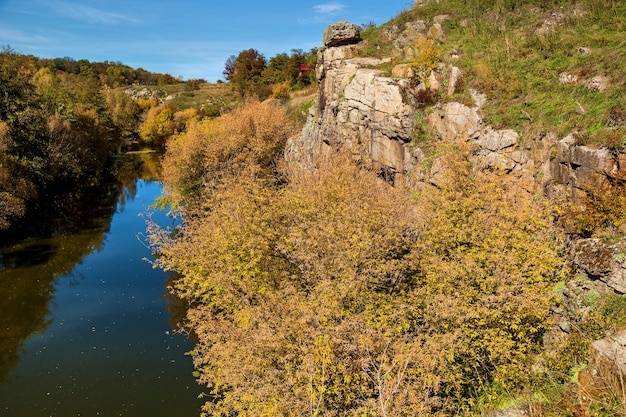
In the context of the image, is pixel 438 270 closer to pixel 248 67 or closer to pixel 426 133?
pixel 426 133

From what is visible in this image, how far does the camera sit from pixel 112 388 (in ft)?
73.0

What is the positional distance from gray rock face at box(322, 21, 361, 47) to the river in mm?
28876

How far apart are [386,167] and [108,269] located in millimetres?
26793

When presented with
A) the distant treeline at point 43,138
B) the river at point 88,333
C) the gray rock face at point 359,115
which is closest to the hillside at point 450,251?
the gray rock face at point 359,115

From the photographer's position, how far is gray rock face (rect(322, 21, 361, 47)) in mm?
42562

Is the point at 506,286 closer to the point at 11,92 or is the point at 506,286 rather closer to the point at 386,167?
the point at 386,167

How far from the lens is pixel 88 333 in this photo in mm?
27516

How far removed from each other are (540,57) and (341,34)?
65.5 feet

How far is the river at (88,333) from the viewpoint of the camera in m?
21.5

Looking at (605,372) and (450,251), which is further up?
(450,251)

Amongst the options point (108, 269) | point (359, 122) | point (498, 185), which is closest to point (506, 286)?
point (498, 185)

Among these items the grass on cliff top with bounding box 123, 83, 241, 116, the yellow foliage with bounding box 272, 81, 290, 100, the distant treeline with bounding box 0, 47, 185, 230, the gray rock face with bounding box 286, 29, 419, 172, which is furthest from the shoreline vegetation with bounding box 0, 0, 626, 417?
the grass on cliff top with bounding box 123, 83, 241, 116

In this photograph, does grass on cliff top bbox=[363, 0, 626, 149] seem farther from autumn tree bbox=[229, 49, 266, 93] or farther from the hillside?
autumn tree bbox=[229, 49, 266, 93]

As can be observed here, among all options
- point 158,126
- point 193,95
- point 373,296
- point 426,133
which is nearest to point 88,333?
point 373,296
